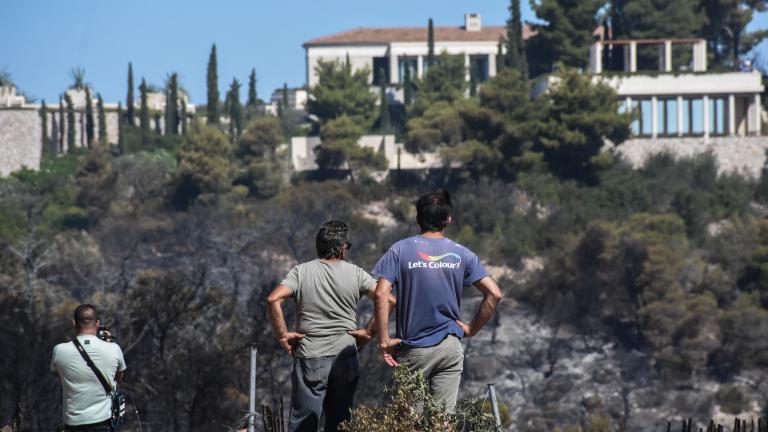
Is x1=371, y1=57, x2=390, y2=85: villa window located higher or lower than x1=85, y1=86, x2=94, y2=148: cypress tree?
higher

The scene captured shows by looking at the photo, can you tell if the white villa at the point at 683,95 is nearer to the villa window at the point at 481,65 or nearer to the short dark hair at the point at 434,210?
the villa window at the point at 481,65

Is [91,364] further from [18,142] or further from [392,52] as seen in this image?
[392,52]

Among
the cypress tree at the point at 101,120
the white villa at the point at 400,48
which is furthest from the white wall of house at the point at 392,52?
the cypress tree at the point at 101,120

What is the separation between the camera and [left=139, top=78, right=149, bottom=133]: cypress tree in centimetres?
7794

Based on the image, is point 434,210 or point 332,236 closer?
point 434,210

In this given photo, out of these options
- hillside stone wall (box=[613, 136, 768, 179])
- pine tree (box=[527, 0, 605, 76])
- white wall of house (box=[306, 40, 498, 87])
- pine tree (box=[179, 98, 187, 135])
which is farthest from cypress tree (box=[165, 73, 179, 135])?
hillside stone wall (box=[613, 136, 768, 179])

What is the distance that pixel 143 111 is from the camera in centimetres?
7794

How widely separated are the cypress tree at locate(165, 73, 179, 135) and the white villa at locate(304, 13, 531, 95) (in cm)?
769

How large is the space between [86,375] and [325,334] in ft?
4.30

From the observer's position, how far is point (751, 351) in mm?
54812

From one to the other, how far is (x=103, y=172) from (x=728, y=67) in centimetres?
2861

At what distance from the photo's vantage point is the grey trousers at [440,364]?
8.89 metres

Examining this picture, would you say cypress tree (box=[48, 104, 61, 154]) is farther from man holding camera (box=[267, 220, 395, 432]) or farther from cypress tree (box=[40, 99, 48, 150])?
man holding camera (box=[267, 220, 395, 432])

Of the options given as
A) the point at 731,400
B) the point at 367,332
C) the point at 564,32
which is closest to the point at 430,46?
the point at 564,32
